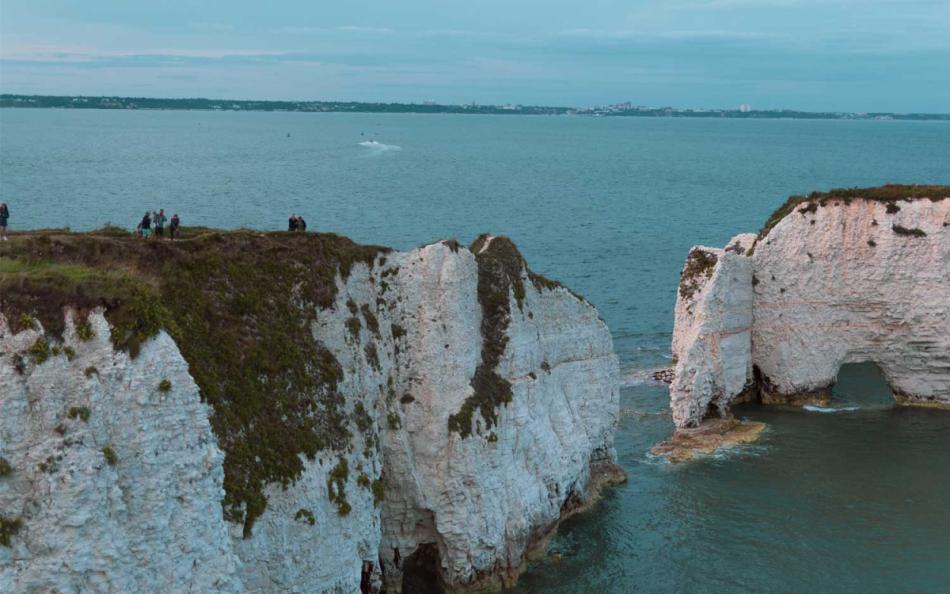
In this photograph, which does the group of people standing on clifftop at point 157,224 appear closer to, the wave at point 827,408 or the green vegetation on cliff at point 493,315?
the green vegetation on cliff at point 493,315

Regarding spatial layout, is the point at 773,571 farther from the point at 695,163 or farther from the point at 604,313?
the point at 695,163

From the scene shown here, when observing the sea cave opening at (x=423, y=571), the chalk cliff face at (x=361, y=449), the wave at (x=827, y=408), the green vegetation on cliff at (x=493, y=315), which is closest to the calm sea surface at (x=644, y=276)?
the wave at (x=827, y=408)

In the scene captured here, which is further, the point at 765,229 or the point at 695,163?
the point at 695,163

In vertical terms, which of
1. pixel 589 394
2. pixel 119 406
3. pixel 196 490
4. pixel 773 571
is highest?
pixel 119 406

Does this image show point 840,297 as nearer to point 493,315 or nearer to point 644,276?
point 493,315

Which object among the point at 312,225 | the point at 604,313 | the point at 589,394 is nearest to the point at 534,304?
the point at 589,394

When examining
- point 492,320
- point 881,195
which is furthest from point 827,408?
point 492,320
